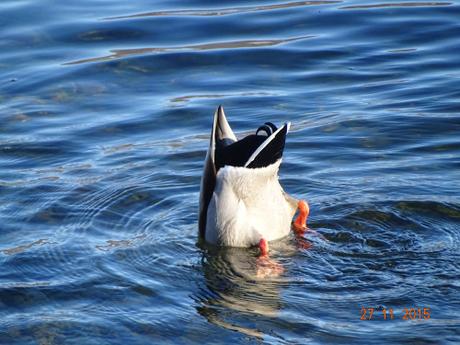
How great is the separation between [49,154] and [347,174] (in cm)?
287

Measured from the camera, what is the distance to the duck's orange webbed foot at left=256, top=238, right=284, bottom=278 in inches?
276

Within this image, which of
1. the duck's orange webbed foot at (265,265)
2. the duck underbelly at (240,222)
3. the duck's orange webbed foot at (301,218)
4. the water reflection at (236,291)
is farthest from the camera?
the duck's orange webbed foot at (301,218)

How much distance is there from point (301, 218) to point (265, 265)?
765 mm

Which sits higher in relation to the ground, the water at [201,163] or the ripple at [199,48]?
the ripple at [199,48]

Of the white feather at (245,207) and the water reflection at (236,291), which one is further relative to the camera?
the white feather at (245,207)

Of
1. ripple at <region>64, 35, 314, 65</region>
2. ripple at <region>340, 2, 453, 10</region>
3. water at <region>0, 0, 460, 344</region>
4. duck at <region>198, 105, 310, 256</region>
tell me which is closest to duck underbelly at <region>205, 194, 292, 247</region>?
duck at <region>198, 105, 310, 256</region>

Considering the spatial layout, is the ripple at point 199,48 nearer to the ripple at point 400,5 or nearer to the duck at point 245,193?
the ripple at point 400,5

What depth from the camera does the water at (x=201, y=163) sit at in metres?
6.35

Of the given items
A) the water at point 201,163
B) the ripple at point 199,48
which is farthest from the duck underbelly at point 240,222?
the ripple at point 199,48

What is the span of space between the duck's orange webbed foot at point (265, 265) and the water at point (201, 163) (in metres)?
0.09

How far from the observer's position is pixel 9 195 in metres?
8.51

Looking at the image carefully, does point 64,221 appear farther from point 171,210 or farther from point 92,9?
point 92,9
